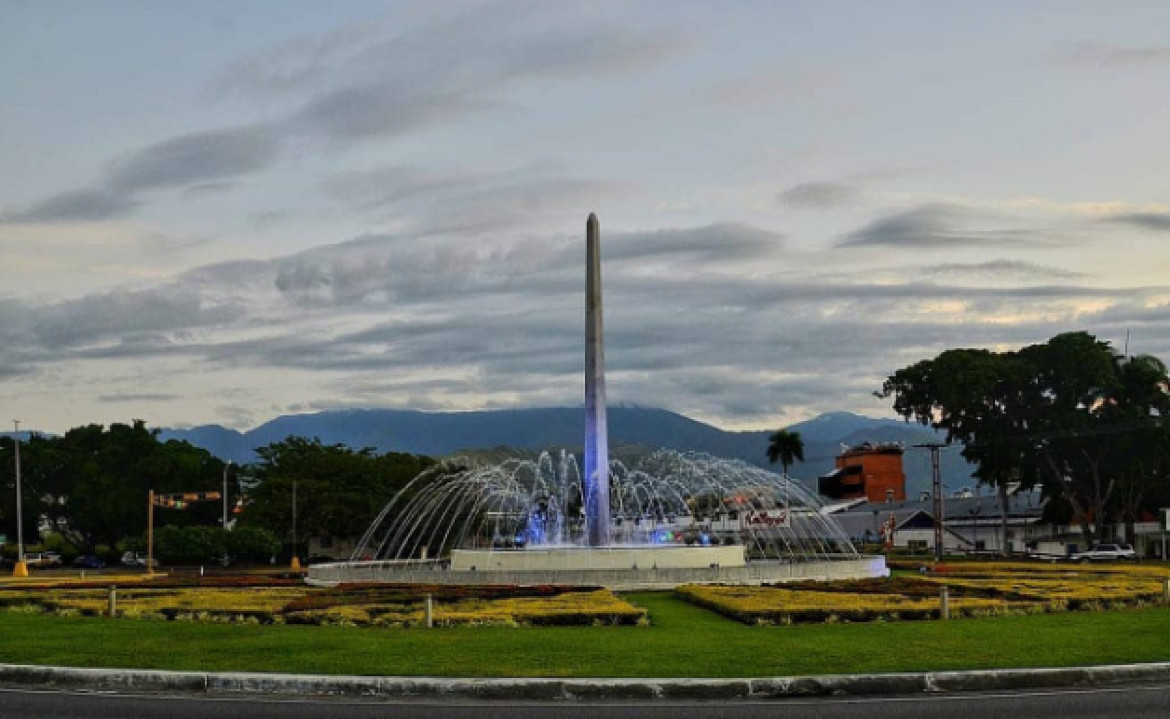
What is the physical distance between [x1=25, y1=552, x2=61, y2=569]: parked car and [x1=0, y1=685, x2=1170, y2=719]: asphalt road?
217ft

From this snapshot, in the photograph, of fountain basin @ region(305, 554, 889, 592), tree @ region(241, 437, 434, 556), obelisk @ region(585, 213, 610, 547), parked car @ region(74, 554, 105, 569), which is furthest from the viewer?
parked car @ region(74, 554, 105, 569)

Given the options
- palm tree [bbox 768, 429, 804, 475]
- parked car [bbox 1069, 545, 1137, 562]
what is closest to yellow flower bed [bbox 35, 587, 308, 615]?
parked car [bbox 1069, 545, 1137, 562]

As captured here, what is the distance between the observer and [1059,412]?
3327 inches

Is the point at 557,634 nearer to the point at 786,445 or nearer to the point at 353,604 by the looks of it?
the point at 353,604

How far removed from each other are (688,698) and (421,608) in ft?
46.3

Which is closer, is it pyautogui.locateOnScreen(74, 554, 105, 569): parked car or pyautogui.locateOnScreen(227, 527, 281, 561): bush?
pyautogui.locateOnScreen(227, 527, 281, 561): bush

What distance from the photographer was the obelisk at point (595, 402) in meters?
48.5

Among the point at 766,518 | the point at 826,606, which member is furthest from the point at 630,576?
the point at 766,518

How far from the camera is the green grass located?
19.2 metres

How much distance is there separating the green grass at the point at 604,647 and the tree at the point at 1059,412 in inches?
2275

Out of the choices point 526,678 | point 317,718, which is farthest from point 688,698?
point 317,718

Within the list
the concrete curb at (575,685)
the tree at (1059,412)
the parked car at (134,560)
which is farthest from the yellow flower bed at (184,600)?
the tree at (1059,412)

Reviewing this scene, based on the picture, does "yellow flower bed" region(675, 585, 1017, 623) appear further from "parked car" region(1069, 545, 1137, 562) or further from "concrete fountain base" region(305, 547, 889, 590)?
"parked car" region(1069, 545, 1137, 562)

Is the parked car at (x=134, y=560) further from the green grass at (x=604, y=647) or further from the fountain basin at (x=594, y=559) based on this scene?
the green grass at (x=604, y=647)
